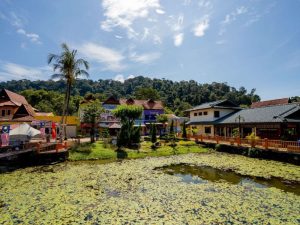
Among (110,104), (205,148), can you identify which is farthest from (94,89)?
(205,148)

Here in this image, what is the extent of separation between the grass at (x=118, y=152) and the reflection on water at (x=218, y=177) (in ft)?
18.1

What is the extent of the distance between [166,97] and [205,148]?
6308 centimetres

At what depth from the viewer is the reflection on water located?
12.8 meters

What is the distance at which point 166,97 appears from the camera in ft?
294

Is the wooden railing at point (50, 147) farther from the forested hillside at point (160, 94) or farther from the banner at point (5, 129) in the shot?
the forested hillside at point (160, 94)

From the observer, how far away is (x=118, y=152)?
23.4 meters

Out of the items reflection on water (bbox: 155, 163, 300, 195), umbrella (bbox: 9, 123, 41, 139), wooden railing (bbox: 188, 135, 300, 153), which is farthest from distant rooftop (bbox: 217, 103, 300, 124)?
umbrella (bbox: 9, 123, 41, 139)

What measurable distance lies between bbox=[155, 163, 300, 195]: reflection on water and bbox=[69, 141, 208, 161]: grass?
218 inches

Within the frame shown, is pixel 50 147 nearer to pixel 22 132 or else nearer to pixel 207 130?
pixel 22 132

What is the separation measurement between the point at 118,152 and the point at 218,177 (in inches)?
453

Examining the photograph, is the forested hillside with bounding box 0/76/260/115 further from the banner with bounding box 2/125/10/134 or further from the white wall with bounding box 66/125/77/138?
the banner with bounding box 2/125/10/134

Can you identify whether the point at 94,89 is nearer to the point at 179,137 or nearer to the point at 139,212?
the point at 179,137

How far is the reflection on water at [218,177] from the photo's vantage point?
41.9 feet

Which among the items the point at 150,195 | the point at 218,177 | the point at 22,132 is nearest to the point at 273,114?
the point at 218,177
